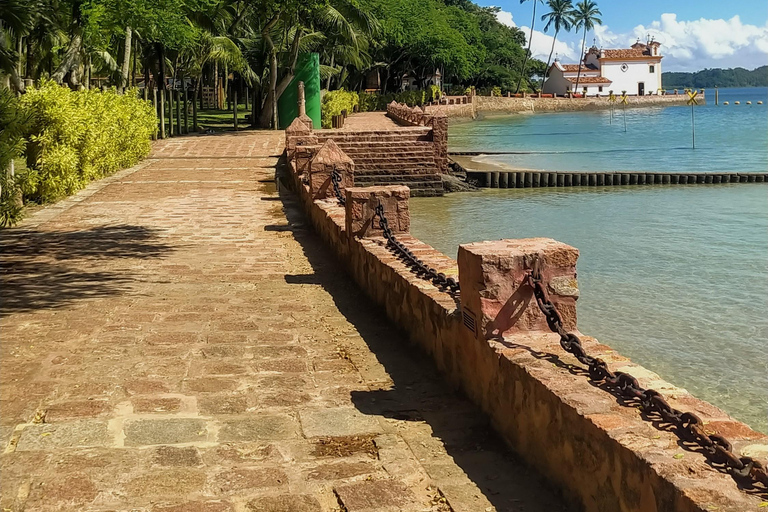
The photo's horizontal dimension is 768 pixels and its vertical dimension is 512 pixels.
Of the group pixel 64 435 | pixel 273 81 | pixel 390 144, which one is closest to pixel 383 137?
pixel 390 144

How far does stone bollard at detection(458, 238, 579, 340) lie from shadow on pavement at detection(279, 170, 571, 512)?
0.57 metres

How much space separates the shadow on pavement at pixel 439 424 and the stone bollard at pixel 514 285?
0.57 metres

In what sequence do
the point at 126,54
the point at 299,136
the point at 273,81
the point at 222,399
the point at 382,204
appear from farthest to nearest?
the point at 273,81, the point at 126,54, the point at 299,136, the point at 382,204, the point at 222,399

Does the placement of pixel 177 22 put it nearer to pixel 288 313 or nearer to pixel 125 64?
pixel 125 64

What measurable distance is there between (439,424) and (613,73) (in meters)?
126

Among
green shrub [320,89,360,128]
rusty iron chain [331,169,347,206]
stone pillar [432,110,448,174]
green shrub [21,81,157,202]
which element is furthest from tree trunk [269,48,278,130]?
rusty iron chain [331,169,347,206]

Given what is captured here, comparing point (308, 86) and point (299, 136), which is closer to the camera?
point (299, 136)

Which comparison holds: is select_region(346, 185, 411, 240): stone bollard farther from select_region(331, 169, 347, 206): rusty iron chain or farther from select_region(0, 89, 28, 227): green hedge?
select_region(0, 89, 28, 227): green hedge

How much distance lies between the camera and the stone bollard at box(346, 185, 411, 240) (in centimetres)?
886

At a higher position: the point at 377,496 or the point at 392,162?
the point at 392,162

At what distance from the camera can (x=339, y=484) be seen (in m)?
4.23

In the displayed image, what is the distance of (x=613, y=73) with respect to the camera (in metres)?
124

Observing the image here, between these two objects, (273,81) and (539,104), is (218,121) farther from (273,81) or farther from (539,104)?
(539,104)

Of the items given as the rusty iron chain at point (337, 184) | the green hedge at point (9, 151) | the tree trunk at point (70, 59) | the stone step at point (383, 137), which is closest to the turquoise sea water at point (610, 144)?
the stone step at point (383, 137)
